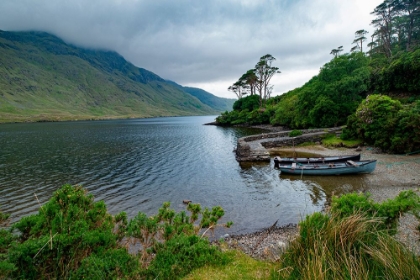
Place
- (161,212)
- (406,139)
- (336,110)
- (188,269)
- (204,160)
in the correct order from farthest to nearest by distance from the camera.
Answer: (336,110) → (204,160) → (406,139) → (161,212) → (188,269)

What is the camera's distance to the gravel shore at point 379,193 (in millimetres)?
9484

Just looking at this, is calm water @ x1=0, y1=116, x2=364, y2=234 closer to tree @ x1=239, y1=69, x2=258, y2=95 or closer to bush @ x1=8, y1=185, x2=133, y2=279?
bush @ x1=8, y1=185, x2=133, y2=279

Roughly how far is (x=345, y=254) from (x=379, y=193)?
15.2 meters

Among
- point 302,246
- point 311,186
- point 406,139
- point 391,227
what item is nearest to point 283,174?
point 311,186

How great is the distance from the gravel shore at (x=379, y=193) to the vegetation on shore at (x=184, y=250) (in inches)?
29.3

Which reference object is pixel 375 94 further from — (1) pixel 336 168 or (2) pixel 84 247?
(2) pixel 84 247

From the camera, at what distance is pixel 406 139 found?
25.2 m

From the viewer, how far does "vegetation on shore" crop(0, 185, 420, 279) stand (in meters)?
4.97

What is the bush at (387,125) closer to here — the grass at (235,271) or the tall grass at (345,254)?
the tall grass at (345,254)

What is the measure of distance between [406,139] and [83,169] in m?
37.6

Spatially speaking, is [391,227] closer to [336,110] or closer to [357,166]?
[357,166]

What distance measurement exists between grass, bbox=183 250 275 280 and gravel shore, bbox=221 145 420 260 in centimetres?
91

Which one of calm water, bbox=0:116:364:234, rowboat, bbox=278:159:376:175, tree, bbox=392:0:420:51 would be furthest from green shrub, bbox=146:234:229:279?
tree, bbox=392:0:420:51

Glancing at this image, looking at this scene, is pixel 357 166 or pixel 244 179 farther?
pixel 244 179
